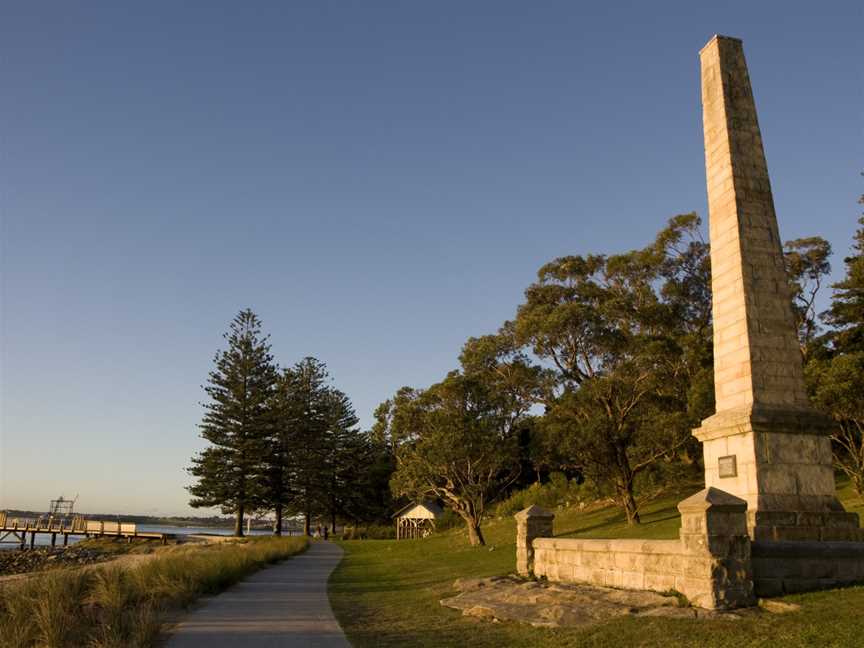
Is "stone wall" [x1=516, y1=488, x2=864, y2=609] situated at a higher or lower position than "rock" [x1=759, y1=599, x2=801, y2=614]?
higher

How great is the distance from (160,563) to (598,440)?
20.1 m

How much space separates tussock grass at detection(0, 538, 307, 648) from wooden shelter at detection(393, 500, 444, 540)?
34.6 meters

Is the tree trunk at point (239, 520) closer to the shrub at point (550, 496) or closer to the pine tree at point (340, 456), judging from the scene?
the pine tree at point (340, 456)

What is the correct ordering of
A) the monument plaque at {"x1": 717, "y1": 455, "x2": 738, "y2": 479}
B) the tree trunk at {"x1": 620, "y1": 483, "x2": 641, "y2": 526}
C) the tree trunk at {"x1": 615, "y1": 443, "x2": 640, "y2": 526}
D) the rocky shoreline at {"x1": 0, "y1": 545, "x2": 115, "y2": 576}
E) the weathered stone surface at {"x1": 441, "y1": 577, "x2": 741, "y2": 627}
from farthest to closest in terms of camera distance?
the rocky shoreline at {"x1": 0, "y1": 545, "x2": 115, "y2": 576} → the tree trunk at {"x1": 615, "y1": 443, "x2": 640, "y2": 526} → the tree trunk at {"x1": 620, "y1": 483, "x2": 641, "y2": 526} → the monument plaque at {"x1": 717, "y1": 455, "x2": 738, "y2": 479} → the weathered stone surface at {"x1": 441, "y1": 577, "x2": 741, "y2": 627}

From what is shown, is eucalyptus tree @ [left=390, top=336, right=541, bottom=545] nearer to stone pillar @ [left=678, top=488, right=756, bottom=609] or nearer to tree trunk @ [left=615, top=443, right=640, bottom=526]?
tree trunk @ [left=615, top=443, right=640, bottom=526]

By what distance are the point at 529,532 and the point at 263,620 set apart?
6244 mm

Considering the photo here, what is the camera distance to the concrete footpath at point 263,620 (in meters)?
9.60

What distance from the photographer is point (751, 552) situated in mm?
9531

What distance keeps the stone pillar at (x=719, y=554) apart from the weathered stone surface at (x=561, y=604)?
314 mm

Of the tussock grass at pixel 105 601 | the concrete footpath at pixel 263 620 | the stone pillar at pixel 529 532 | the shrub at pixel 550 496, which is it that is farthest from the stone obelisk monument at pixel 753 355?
the shrub at pixel 550 496

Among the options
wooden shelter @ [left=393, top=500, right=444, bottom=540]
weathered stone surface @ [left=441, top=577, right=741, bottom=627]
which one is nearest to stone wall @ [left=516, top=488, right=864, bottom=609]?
weathered stone surface @ [left=441, top=577, right=741, bottom=627]

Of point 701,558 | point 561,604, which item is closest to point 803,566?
point 701,558

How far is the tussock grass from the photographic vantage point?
921cm

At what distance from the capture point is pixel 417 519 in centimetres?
5412
